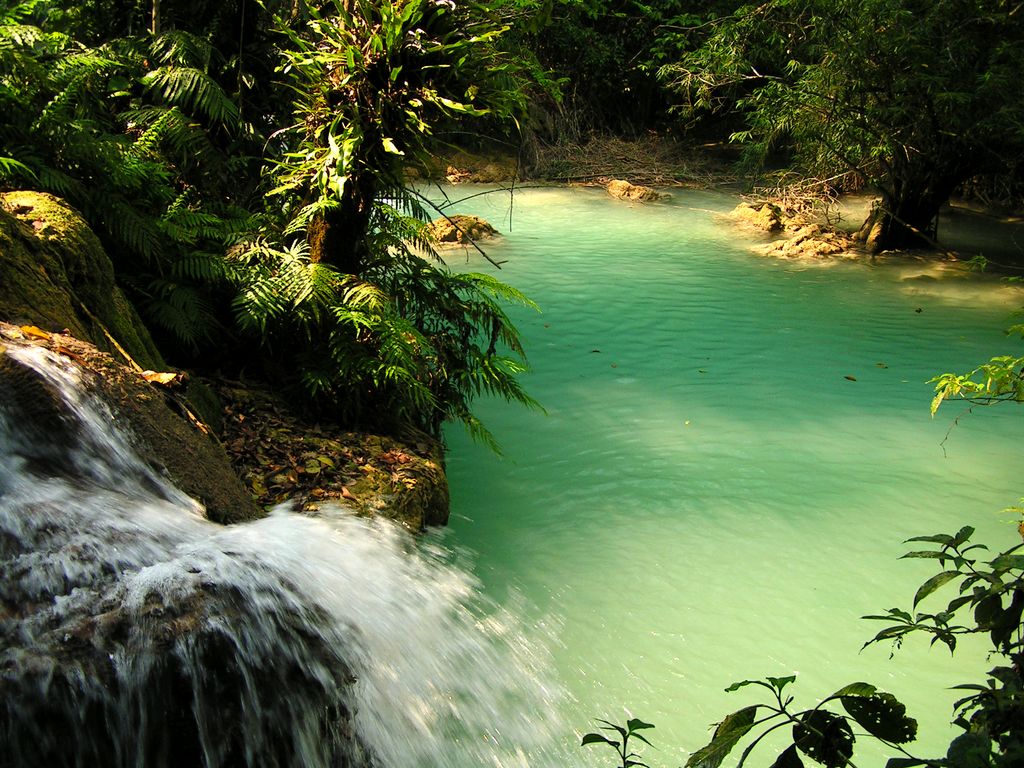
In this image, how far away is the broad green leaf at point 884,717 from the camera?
128 centimetres

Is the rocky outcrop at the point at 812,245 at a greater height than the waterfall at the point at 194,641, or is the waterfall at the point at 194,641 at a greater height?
the rocky outcrop at the point at 812,245

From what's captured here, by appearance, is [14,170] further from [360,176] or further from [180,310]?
[360,176]

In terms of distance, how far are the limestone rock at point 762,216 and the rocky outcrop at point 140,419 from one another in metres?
11.1

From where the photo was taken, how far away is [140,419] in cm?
313

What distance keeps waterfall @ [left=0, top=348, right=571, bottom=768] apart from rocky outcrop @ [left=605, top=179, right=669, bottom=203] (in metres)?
13.1

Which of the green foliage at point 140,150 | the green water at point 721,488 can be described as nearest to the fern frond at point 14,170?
the green foliage at point 140,150

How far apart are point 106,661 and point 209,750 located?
34 cm

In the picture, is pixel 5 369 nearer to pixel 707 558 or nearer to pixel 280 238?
pixel 280 238

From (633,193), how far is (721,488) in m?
11.4

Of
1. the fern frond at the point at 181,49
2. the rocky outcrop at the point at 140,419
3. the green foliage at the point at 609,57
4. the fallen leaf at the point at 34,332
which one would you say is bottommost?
the rocky outcrop at the point at 140,419

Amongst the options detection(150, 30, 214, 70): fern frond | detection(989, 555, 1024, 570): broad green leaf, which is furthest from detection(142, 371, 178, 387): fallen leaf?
detection(989, 555, 1024, 570): broad green leaf

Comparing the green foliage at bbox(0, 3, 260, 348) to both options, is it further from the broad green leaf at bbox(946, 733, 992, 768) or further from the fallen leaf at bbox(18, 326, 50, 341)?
the broad green leaf at bbox(946, 733, 992, 768)

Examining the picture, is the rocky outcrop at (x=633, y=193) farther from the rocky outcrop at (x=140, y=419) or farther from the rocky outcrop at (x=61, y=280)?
the rocky outcrop at (x=140, y=419)

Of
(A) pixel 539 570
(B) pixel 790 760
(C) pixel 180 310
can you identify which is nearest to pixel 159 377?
(C) pixel 180 310
